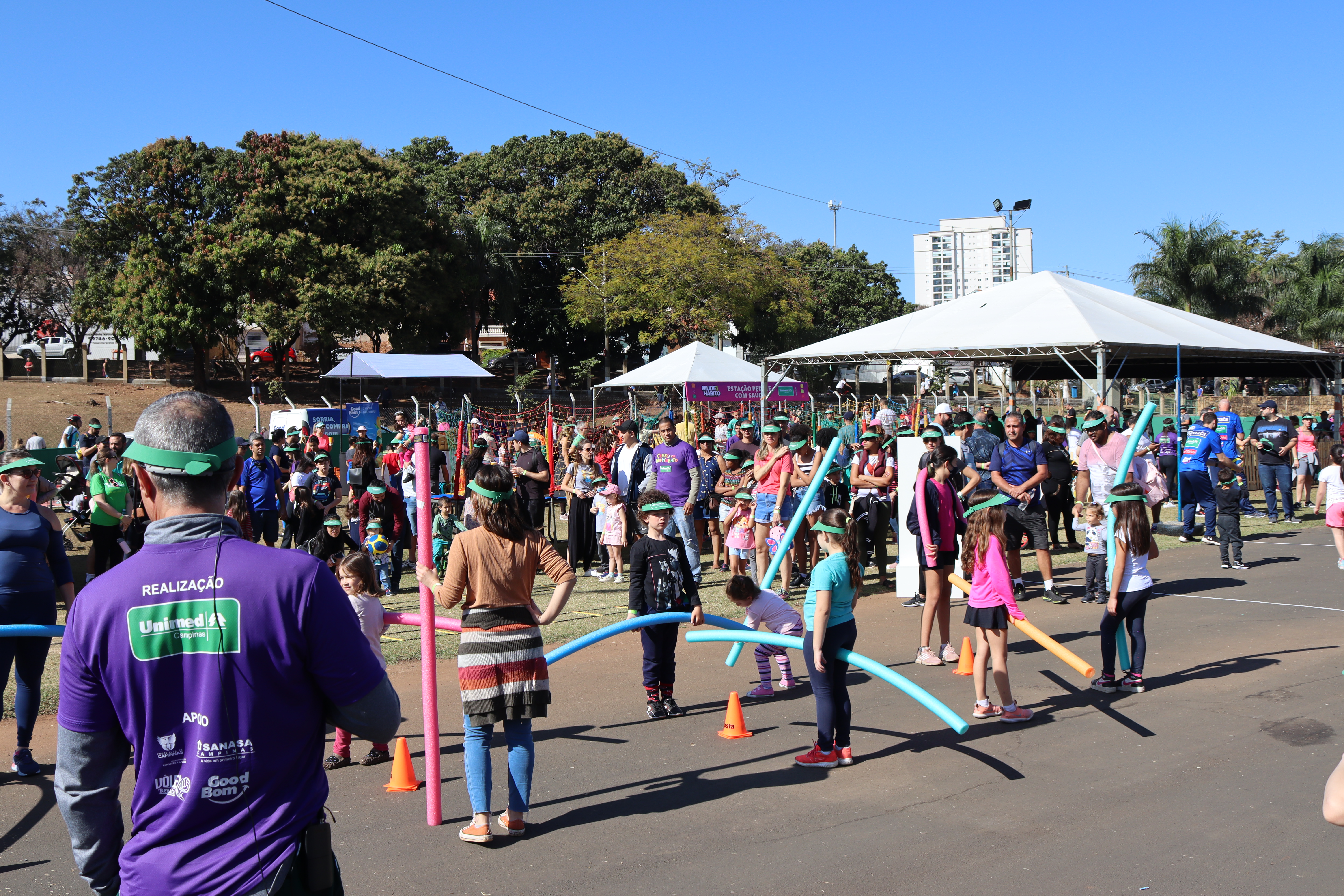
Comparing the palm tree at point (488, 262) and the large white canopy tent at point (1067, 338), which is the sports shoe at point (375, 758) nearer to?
the large white canopy tent at point (1067, 338)

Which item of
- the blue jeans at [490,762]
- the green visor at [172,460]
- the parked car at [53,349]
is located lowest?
the blue jeans at [490,762]

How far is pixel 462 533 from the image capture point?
16.0ft

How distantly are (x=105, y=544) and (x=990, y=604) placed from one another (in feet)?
30.7

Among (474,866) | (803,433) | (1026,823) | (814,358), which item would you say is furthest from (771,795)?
(814,358)

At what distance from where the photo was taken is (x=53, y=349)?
55.2 m

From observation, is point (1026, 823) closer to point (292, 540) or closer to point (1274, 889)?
point (1274, 889)

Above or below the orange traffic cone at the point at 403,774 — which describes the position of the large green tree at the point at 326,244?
above

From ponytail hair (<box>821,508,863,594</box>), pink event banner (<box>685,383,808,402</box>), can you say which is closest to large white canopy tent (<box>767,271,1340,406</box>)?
pink event banner (<box>685,383,808,402</box>)

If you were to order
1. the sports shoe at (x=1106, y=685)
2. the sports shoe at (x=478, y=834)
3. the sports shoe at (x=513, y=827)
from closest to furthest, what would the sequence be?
the sports shoe at (x=478, y=834)
the sports shoe at (x=513, y=827)
the sports shoe at (x=1106, y=685)

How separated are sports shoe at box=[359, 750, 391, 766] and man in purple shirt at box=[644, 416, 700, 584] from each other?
5.40m

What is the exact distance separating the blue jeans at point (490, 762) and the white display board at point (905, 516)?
660cm

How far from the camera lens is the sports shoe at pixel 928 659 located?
27.6 ft

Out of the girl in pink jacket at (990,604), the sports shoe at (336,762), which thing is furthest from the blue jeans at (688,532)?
the sports shoe at (336,762)

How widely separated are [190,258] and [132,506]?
1195 inches
